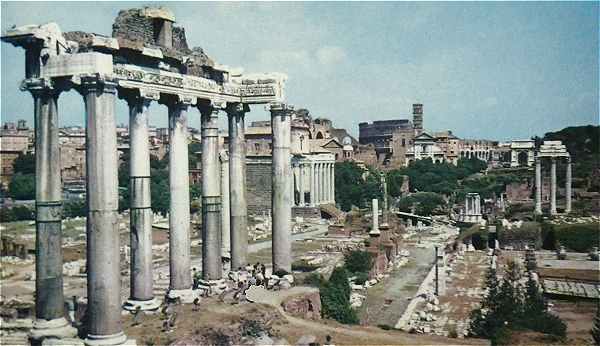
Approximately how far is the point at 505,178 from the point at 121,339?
255 feet

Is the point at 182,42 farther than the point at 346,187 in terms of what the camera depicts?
No

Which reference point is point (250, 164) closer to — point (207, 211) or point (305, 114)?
point (305, 114)

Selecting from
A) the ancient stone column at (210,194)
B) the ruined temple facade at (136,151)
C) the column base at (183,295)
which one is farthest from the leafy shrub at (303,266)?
the column base at (183,295)

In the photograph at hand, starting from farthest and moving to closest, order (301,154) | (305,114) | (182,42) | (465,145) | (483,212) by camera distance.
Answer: (465,145)
(305,114)
(301,154)
(483,212)
(182,42)

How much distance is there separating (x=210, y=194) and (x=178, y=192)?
1.66 m

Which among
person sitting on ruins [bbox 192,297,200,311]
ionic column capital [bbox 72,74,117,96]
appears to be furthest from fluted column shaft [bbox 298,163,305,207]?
ionic column capital [bbox 72,74,117,96]

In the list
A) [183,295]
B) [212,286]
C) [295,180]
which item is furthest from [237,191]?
→ [295,180]

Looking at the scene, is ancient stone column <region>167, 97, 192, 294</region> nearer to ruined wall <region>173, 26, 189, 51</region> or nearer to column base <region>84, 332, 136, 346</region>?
ruined wall <region>173, 26, 189, 51</region>

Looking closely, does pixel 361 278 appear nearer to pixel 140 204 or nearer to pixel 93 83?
pixel 140 204

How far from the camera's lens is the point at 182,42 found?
17891mm

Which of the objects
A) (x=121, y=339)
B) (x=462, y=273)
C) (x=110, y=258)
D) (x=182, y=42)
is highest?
(x=182, y=42)

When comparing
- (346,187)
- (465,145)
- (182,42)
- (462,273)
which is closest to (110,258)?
(182,42)

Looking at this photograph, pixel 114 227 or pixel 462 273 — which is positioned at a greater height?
pixel 114 227

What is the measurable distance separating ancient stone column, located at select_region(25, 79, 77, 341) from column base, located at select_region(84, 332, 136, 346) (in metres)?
0.51
